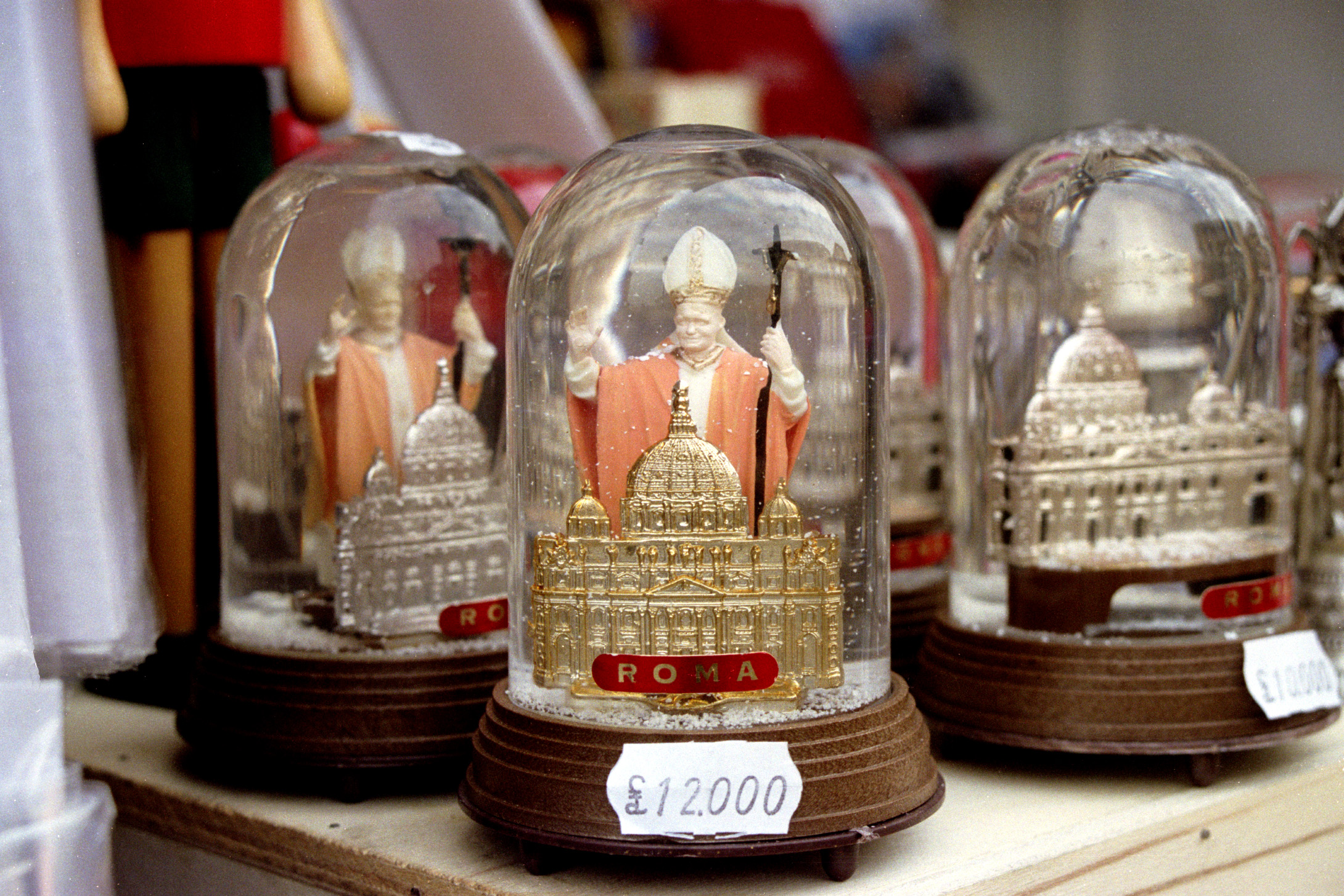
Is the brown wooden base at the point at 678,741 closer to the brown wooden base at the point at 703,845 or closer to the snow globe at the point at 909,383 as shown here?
the brown wooden base at the point at 703,845

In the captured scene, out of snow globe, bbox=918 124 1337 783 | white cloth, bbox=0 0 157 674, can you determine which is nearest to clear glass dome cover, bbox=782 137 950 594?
snow globe, bbox=918 124 1337 783

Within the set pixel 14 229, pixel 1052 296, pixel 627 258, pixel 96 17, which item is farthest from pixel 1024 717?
pixel 96 17

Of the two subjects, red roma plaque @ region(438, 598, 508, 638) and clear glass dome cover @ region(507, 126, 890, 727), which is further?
red roma plaque @ region(438, 598, 508, 638)

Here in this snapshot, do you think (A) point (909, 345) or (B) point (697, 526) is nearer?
(B) point (697, 526)

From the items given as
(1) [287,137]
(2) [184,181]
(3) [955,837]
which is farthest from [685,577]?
(1) [287,137]

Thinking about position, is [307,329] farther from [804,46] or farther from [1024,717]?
[804,46]

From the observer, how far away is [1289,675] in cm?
147

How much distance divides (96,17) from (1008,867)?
1.09 meters

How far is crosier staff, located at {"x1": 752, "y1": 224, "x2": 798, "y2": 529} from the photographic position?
125 cm

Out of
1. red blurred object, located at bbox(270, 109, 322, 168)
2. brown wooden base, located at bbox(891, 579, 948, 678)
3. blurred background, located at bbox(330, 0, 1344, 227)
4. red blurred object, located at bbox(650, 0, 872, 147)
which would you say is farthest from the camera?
red blurred object, located at bbox(650, 0, 872, 147)

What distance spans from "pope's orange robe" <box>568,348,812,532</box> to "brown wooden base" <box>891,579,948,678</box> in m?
0.49

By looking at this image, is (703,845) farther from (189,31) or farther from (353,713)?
(189,31)

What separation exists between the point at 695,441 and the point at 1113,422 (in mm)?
553

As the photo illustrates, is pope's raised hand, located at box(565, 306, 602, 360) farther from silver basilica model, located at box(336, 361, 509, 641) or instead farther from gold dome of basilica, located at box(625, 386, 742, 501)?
silver basilica model, located at box(336, 361, 509, 641)
